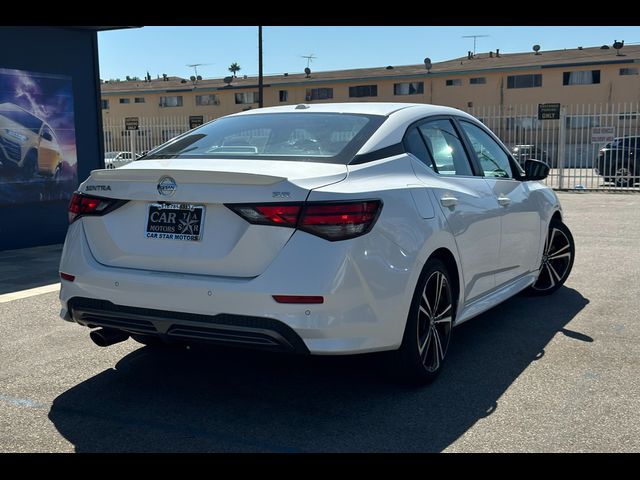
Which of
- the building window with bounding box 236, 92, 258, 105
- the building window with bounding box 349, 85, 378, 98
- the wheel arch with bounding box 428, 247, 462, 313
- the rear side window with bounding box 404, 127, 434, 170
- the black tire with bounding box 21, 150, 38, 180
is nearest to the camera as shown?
the wheel arch with bounding box 428, 247, 462, 313

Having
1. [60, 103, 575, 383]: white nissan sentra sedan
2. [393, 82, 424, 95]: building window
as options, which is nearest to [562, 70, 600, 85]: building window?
[393, 82, 424, 95]: building window

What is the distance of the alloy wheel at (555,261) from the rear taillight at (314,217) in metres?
3.79

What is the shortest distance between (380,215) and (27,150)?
798 cm

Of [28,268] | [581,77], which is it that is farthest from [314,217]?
[581,77]

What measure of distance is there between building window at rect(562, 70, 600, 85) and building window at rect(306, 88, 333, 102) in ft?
50.9

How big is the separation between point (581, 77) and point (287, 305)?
45.0m

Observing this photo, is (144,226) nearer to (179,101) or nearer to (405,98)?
(405,98)

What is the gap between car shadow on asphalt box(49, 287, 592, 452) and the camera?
3568mm

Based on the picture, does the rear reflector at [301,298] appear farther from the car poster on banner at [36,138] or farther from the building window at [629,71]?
the building window at [629,71]

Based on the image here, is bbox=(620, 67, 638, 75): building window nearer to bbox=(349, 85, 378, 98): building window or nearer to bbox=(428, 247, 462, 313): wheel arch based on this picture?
bbox=(349, 85, 378, 98): building window

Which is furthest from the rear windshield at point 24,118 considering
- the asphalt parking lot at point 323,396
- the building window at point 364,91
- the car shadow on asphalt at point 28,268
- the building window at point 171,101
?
the building window at point 171,101

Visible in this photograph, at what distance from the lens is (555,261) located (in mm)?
6977
